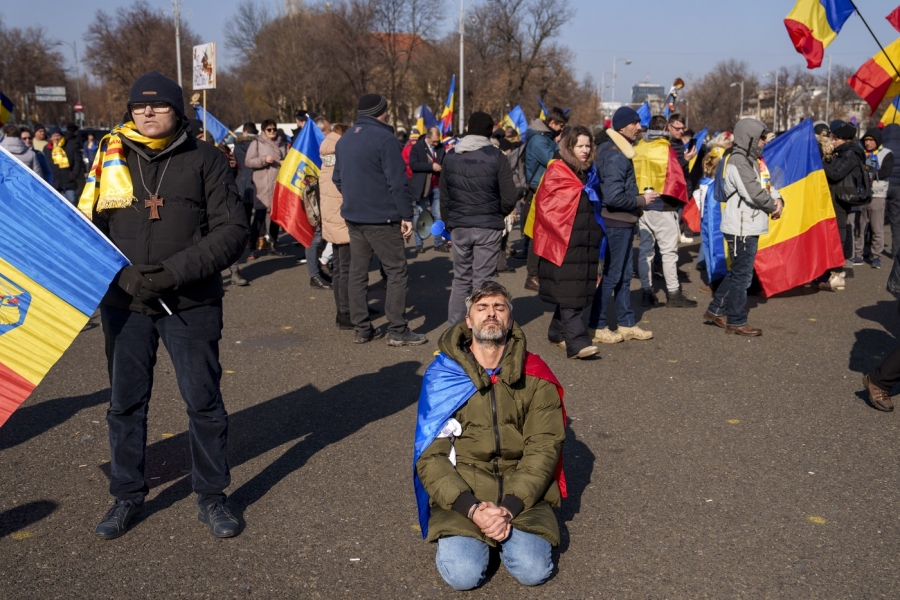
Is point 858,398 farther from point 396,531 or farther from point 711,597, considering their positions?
point 396,531

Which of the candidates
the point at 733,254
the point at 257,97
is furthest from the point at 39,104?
the point at 733,254

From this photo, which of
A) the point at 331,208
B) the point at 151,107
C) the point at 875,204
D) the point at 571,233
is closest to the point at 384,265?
the point at 331,208

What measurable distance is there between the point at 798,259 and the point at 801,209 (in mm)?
564

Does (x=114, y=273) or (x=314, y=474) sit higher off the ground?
(x=114, y=273)

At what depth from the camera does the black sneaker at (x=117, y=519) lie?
411 centimetres

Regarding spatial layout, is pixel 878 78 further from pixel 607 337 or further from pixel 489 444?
pixel 489 444

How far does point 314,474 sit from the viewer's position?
194 inches

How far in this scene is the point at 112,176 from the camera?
3855 millimetres

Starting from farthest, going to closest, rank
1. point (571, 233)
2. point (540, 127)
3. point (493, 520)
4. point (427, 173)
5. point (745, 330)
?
point (427, 173) → point (540, 127) → point (745, 330) → point (571, 233) → point (493, 520)

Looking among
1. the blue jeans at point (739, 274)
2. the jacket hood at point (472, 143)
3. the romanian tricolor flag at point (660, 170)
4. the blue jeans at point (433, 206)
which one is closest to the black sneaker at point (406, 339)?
the jacket hood at point (472, 143)

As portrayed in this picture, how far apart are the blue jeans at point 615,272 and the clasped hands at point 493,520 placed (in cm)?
424

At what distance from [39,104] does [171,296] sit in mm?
84714

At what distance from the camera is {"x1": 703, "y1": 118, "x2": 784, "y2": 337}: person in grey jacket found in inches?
305

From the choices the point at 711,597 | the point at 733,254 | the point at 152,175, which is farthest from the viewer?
the point at 733,254
